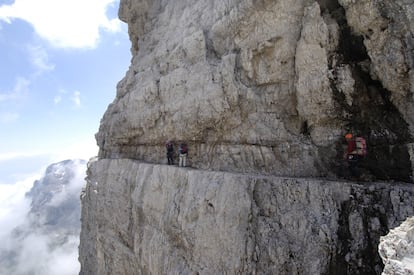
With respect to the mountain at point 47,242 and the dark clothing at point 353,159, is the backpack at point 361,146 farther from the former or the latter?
the mountain at point 47,242

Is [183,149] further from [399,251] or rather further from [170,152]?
[399,251]

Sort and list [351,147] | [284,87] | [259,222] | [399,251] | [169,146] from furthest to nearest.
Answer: [169,146]
[284,87]
[259,222]
[351,147]
[399,251]

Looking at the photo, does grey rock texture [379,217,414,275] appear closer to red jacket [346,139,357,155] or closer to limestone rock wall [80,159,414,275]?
limestone rock wall [80,159,414,275]

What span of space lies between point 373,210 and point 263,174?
4.89 metres

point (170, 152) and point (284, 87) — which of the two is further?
point (170, 152)

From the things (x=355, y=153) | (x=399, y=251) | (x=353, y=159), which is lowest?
(x=399, y=251)

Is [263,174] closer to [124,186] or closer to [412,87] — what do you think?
[412,87]

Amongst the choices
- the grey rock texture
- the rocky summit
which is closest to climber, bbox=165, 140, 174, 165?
the rocky summit

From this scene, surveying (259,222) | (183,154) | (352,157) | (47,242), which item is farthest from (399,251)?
(47,242)

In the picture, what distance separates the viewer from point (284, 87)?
47.3 feet

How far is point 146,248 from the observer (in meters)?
16.4

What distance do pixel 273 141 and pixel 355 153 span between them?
12.5ft

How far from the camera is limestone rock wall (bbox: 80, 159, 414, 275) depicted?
9.80m

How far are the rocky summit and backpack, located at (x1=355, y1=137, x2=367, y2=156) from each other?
73cm
